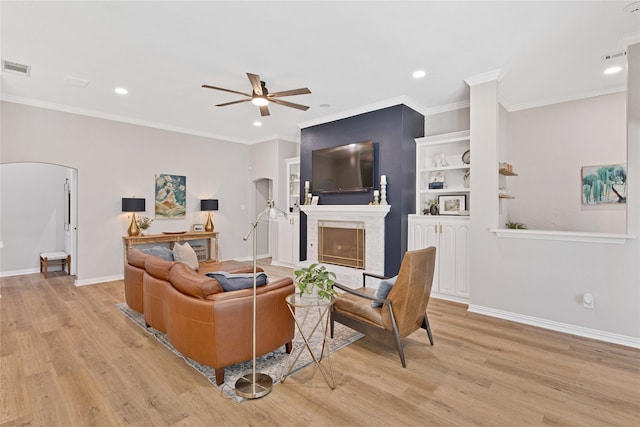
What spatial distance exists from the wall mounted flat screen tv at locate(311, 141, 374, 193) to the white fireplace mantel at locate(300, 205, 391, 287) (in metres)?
0.37

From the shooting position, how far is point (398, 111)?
483 cm

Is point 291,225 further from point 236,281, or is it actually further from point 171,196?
point 236,281

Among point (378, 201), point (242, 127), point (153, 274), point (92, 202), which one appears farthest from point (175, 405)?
point (242, 127)

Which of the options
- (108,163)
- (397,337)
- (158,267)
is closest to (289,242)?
(108,163)

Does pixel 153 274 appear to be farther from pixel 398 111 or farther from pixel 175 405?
pixel 398 111

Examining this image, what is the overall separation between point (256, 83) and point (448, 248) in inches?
138

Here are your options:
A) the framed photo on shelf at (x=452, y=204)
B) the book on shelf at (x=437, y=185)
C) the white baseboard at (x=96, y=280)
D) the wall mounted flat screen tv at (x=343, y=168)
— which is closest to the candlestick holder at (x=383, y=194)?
the wall mounted flat screen tv at (x=343, y=168)

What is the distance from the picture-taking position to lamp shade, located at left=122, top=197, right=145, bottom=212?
5.83 m

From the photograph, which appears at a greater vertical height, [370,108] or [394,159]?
[370,108]

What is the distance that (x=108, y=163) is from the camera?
5793mm

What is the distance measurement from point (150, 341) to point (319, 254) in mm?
3277

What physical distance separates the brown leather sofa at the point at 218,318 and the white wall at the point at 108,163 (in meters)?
3.69

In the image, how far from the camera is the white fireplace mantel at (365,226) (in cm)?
496

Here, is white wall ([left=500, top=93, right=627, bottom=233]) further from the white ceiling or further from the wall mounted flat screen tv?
the wall mounted flat screen tv
